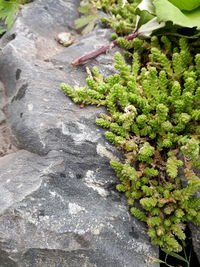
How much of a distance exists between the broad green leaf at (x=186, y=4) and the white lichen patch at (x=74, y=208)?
1911mm

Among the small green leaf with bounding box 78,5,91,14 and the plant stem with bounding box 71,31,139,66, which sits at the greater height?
the small green leaf with bounding box 78,5,91,14

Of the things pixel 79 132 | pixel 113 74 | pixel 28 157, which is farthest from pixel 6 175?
pixel 113 74

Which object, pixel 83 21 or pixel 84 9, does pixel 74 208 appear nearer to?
pixel 83 21

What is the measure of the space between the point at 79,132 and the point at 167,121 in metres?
0.68

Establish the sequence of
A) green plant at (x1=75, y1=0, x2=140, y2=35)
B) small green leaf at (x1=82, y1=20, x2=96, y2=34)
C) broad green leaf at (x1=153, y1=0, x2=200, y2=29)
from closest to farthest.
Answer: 1. broad green leaf at (x1=153, y1=0, x2=200, y2=29)
2. green plant at (x1=75, y1=0, x2=140, y2=35)
3. small green leaf at (x1=82, y1=20, x2=96, y2=34)

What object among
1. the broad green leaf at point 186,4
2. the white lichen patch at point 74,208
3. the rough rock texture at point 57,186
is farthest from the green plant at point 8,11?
the white lichen patch at point 74,208

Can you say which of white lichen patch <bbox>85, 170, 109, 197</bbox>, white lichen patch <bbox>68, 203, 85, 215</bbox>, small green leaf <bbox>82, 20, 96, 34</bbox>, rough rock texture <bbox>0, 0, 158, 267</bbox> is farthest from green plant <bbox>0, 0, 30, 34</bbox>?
white lichen patch <bbox>68, 203, 85, 215</bbox>

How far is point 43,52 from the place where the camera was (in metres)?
3.59

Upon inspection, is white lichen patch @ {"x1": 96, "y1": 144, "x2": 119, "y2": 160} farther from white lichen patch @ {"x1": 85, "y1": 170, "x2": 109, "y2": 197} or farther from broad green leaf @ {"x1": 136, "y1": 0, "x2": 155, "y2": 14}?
broad green leaf @ {"x1": 136, "y1": 0, "x2": 155, "y2": 14}

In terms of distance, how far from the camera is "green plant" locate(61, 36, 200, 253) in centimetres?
258

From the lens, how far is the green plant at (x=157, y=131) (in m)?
2.58

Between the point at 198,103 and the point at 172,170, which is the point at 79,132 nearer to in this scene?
the point at 172,170

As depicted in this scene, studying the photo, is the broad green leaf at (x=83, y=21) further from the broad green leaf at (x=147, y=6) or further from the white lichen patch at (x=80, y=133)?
the white lichen patch at (x=80, y=133)

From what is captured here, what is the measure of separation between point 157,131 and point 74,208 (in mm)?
909
